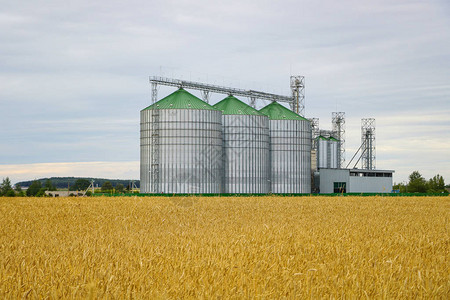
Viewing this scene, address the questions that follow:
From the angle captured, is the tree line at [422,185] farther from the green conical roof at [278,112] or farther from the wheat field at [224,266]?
the wheat field at [224,266]

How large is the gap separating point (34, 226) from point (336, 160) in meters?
97.1

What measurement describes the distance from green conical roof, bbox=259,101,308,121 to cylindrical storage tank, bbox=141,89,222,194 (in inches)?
591

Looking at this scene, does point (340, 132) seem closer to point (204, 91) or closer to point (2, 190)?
point (204, 91)

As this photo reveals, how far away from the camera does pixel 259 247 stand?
10.8 meters

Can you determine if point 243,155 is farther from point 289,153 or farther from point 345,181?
point 345,181

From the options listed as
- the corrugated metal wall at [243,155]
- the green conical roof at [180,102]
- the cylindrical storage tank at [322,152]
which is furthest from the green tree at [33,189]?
the corrugated metal wall at [243,155]

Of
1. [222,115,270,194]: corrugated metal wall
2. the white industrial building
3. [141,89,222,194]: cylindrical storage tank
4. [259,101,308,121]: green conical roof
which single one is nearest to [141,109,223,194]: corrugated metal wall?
[141,89,222,194]: cylindrical storage tank

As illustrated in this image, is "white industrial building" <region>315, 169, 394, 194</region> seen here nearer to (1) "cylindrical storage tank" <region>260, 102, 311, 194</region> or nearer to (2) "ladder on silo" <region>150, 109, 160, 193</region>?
(1) "cylindrical storage tank" <region>260, 102, 311, 194</region>

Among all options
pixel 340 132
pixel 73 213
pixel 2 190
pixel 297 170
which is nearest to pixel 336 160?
pixel 340 132

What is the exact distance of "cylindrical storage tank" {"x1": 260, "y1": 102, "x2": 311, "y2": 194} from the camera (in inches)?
3211

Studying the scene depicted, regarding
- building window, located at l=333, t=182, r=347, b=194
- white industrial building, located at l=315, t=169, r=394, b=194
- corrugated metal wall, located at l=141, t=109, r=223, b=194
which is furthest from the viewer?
white industrial building, located at l=315, t=169, r=394, b=194

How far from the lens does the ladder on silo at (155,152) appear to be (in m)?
69.6

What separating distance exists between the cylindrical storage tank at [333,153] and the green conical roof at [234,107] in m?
32.5

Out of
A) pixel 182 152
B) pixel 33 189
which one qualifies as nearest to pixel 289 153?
pixel 182 152
